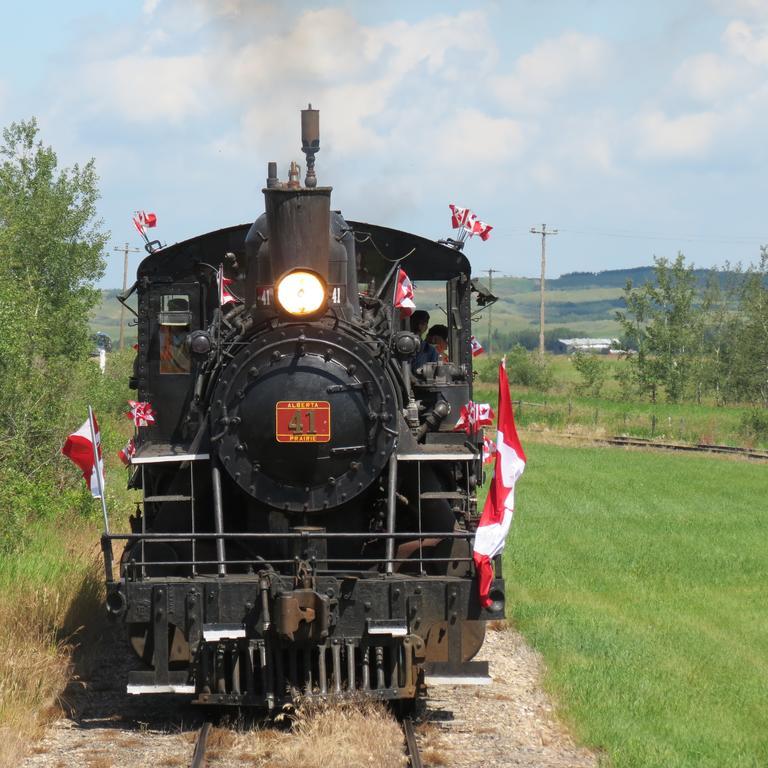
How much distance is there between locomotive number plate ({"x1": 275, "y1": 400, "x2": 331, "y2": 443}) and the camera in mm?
8383

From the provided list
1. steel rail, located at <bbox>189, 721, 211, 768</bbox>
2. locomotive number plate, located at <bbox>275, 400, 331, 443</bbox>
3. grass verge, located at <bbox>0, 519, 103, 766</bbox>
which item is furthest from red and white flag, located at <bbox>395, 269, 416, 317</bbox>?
A: grass verge, located at <bbox>0, 519, 103, 766</bbox>

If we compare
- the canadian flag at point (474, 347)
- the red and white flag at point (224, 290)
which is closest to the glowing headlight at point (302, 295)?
the red and white flag at point (224, 290)

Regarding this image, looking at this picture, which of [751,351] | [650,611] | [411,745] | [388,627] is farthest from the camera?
[751,351]

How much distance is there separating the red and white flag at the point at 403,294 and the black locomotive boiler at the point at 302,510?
0.38m

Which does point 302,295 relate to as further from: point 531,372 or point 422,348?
point 531,372

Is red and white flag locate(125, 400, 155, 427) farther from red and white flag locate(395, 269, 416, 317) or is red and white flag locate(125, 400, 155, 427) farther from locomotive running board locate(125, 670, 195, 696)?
locomotive running board locate(125, 670, 195, 696)

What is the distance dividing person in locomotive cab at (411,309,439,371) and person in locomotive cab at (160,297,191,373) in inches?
72.0

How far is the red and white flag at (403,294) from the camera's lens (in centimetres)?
997

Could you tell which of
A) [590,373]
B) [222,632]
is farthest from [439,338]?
[590,373]

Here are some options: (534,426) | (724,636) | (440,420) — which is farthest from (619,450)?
(440,420)

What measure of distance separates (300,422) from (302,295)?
0.86 meters

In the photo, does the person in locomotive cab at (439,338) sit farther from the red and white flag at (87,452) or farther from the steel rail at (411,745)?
the steel rail at (411,745)

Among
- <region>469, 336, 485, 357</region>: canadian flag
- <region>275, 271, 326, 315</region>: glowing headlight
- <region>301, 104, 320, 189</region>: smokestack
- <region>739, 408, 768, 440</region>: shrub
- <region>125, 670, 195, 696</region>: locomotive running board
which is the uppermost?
<region>301, 104, 320, 189</region>: smokestack

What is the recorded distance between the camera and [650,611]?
45.2ft
